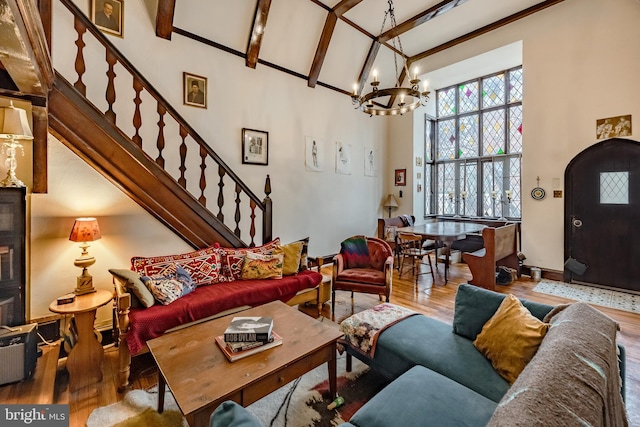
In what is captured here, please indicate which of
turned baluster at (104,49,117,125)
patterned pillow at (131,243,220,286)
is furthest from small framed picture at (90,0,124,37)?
patterned pillow at (131,243,220,286)

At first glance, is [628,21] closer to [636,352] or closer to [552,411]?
[636,352]

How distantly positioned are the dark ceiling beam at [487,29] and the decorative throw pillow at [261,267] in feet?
18.9

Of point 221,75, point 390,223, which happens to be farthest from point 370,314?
point 221,75

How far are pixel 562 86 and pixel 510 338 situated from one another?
495 cm

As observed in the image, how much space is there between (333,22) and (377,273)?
439cm

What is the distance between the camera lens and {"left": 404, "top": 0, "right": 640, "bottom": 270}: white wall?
161 inches

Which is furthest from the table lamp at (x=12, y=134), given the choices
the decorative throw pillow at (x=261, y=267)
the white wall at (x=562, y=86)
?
the white wall at (x=562, y=86)

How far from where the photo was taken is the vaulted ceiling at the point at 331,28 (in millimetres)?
4156

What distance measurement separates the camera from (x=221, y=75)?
175 inches

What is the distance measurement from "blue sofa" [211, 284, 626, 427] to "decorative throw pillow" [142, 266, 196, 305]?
1.74m

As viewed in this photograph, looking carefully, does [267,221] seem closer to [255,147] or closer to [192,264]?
[192,264]

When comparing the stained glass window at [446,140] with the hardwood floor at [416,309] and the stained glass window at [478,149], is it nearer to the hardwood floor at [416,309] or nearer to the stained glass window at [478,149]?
the stained glass window at [478,149]

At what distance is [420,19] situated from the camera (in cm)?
507

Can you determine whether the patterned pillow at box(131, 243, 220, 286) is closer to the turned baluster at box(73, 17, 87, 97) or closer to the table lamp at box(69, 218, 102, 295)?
the table lamp at box(69, 218, 102, 295)
